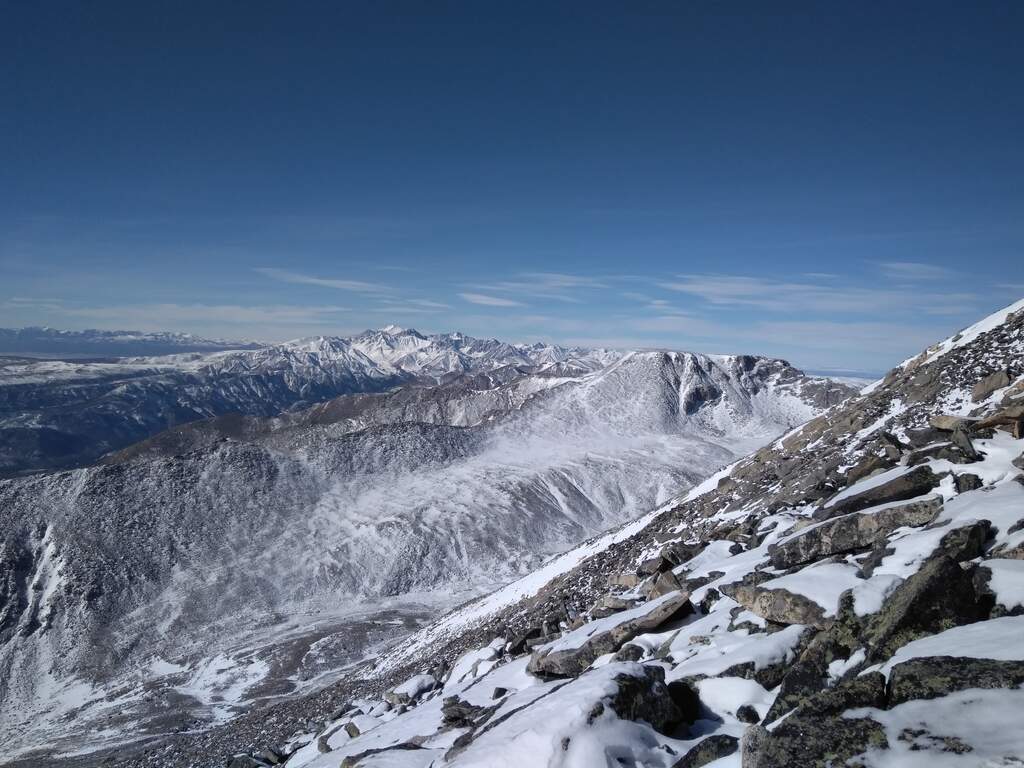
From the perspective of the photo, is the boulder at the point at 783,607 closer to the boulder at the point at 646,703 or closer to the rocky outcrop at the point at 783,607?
the rocky outcrop at the point at 783,607

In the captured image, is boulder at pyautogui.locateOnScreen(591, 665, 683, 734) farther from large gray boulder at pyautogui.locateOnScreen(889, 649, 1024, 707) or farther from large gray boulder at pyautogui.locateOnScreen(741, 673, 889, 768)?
large gray boulder at pyautogui.locateOnScreen(889, 649, 1024, 707)

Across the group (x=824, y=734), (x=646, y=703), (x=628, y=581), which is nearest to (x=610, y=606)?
(x=628, y=581)

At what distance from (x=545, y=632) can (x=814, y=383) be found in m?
148

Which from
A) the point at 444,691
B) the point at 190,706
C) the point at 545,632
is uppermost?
the point at 545,632

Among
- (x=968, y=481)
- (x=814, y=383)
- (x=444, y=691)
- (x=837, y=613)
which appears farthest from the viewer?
(x=814, y=383)

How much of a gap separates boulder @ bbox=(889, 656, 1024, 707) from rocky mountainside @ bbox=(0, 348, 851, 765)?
5119cm

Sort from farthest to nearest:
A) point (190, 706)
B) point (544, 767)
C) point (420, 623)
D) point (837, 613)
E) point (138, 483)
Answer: point (138, 483) → point (420, 623) → point (190, 706) → point (837, 613) → point (544, 767)

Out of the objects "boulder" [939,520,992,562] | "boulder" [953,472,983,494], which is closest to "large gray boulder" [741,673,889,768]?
"boulder" [939,520,992,562]

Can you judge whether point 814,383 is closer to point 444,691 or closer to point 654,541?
point 654,541

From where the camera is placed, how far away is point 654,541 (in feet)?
100

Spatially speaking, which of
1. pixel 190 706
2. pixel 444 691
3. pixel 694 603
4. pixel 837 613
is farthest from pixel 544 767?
pixel 190 706

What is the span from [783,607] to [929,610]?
308 cm

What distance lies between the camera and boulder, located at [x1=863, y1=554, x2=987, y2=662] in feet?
24.6

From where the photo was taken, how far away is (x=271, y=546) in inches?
3063
